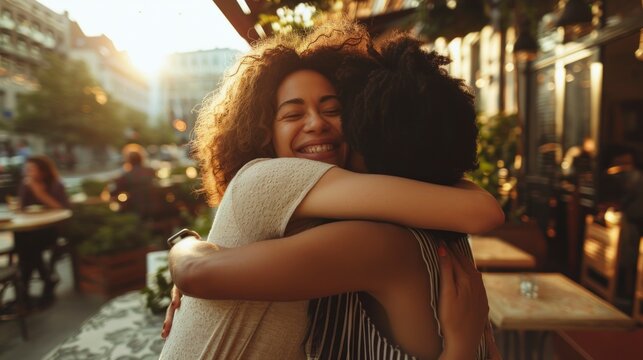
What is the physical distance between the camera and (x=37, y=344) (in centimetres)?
434

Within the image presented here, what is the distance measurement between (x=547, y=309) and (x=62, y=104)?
32.6 meters

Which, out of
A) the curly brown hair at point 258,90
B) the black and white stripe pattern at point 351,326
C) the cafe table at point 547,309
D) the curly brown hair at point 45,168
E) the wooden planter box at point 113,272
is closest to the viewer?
the black and white stripe pattern at point 351,326

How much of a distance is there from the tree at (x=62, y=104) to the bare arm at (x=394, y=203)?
99.7 ft

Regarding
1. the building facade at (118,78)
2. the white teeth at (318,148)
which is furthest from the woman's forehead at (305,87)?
the building facade at (118,78)

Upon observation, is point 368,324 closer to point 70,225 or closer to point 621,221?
point 621,221

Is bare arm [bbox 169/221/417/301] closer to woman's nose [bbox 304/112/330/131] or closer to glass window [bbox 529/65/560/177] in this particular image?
woman's nose [bbox 304/112/330/131]

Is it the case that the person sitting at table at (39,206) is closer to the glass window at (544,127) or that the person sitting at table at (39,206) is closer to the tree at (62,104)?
the glass window at (544,127)

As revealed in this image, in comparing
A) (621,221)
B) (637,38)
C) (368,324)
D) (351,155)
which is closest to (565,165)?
(637,38)

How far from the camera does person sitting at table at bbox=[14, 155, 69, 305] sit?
5.48 meters

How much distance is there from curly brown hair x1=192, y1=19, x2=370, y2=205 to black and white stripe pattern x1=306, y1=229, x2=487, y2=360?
0.76 m

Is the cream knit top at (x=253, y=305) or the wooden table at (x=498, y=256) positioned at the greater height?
the cream knit top at (x=253, y=305)

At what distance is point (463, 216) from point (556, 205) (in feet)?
21.7

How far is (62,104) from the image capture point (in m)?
28.7

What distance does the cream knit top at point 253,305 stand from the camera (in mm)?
1021
